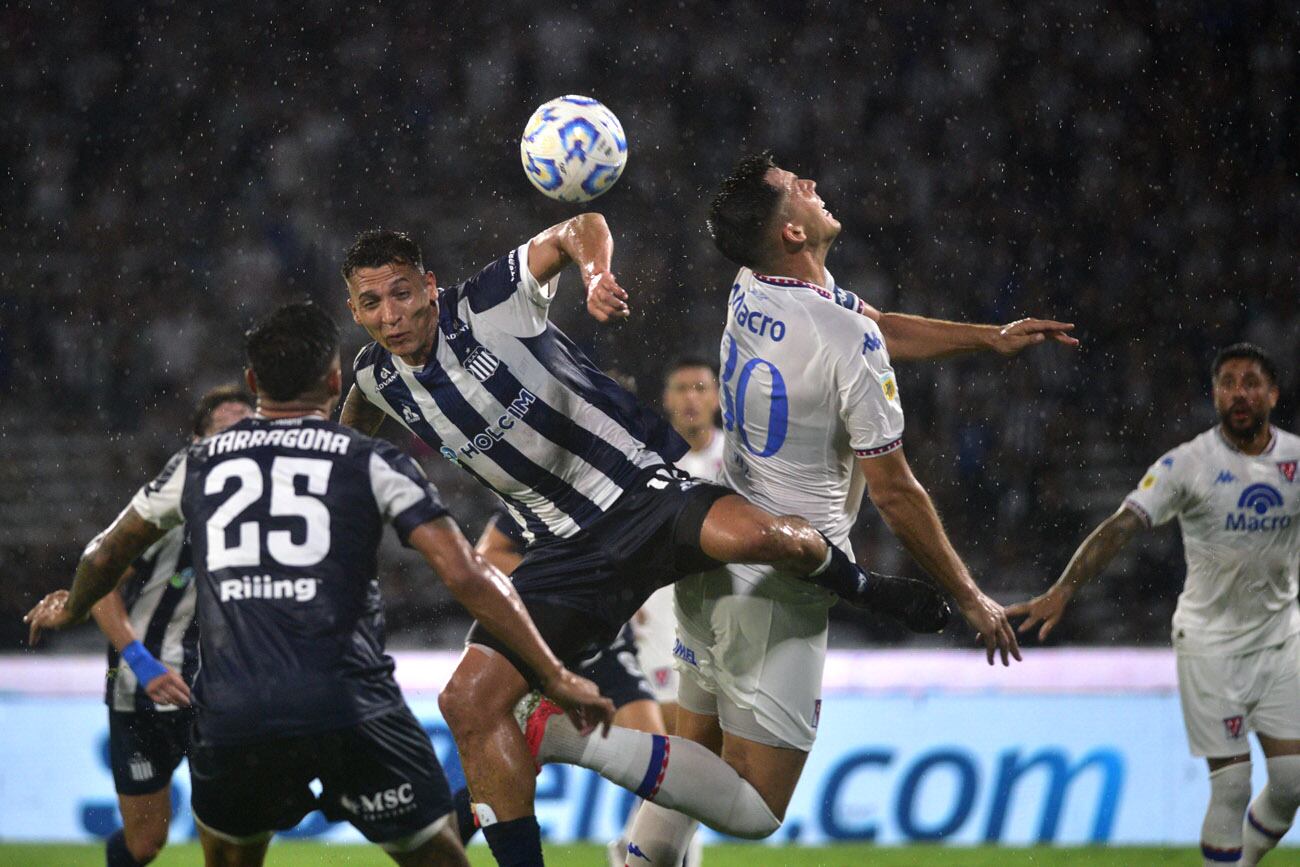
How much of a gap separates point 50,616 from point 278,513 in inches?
48.3

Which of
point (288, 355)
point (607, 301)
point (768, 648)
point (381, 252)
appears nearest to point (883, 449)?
point (768, 648)

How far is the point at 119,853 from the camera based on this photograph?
5.80 metres

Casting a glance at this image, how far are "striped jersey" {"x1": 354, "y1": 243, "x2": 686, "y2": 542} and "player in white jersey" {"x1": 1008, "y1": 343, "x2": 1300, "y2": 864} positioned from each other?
2.43 metres

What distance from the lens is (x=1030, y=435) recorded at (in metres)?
10.5

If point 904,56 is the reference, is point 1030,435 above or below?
below

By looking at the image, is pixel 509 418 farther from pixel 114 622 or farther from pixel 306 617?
pixel 114 622

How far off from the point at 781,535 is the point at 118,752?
3.25m

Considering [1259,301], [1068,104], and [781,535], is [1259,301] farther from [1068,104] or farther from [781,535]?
[781,535]

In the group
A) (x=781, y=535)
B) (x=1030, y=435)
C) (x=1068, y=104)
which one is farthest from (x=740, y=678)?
(x=1068, y=104)

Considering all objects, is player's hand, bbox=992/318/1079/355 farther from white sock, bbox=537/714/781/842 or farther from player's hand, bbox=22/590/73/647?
player's hand, bbox=22/590/73/647

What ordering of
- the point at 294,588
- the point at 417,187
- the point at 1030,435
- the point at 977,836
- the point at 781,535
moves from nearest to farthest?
A: the point at 294,588 → the point at 781,535 → the point at 977,836 → the point at 1030,435 → the point at 417,187

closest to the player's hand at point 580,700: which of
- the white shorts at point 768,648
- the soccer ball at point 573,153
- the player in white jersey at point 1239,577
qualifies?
the white shorts at point 768,648

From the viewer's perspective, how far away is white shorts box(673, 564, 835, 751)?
4496 millimetres

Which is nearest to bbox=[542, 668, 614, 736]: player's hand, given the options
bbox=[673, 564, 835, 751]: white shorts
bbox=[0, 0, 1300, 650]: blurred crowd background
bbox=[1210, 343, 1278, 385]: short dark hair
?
bbox=[673, 564, 835, 751]: white shorts
